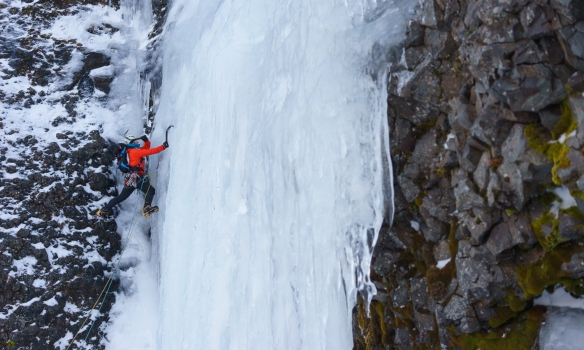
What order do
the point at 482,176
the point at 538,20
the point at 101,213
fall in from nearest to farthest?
1. the point at 538,20
2. the point at 482,176
3. the point at 101,213

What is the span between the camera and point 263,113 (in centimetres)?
625

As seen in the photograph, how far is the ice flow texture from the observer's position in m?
5.08

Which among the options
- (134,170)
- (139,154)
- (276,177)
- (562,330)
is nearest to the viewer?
(562,330)

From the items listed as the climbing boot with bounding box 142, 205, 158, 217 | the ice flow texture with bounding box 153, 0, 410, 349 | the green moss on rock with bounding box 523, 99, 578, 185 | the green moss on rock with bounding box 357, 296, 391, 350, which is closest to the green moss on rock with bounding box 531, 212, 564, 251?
the green moss on rock with bounding box 523, 99, 578, 185

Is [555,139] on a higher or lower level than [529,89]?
lower

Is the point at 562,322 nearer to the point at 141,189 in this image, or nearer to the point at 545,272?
the point at 545,272

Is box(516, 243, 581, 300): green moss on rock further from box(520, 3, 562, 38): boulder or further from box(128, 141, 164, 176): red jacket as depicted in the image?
box(128, 141, 164, 176): red jacket

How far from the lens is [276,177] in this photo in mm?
5996

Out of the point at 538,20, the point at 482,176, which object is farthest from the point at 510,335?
the point at 538,20

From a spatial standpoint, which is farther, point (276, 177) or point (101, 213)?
point (101, 213)

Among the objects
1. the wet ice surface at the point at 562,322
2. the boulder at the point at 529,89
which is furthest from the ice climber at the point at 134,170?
the wet ice surface at the point at 562,322

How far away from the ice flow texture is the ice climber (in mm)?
613

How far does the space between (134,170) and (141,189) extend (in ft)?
1.48

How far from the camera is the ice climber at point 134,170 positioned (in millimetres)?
8555
